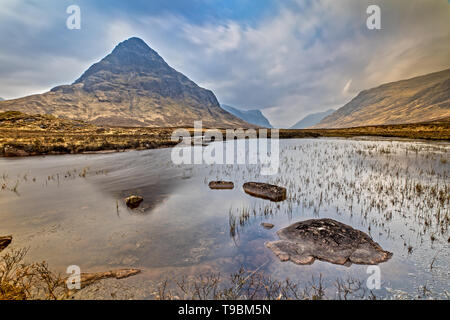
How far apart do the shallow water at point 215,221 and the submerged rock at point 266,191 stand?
18.7 inches

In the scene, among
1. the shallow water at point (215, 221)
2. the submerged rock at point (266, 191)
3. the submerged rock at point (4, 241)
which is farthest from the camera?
the submerged rock at point (266, 191)

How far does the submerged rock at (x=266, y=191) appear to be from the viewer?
10327 millimetres

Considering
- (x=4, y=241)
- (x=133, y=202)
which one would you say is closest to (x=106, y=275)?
(x=4, y=241)

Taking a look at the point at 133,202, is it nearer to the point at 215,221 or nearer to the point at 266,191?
the point at 215,221

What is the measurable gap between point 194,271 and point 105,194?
917 cm

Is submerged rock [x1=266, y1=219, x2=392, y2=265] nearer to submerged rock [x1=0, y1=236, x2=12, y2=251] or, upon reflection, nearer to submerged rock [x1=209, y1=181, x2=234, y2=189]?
submerged rock [x1=209, y1=181, x2=234, y2=189]

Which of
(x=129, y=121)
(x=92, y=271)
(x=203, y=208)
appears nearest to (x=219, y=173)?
(x=203, y=208)

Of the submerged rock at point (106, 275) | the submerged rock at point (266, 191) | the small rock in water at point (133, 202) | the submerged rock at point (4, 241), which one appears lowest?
the submerged rock at point (106, 275)

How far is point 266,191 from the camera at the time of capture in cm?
1087

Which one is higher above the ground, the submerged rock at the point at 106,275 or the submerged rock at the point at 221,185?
the submerged rock at the point at 221,185

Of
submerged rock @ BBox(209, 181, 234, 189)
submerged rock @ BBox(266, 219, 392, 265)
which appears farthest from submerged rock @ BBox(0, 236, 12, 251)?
submerged rock @ BBox(209, 181, 234, 189)

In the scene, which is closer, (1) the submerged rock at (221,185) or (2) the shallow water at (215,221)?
(2) the shallow water at (215,221)

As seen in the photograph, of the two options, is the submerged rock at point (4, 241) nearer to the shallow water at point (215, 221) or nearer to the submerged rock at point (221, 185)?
the shallow water at point (215, 221)

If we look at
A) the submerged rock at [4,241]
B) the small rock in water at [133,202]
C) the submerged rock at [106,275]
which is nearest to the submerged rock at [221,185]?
the small rock in water at [133,202]
